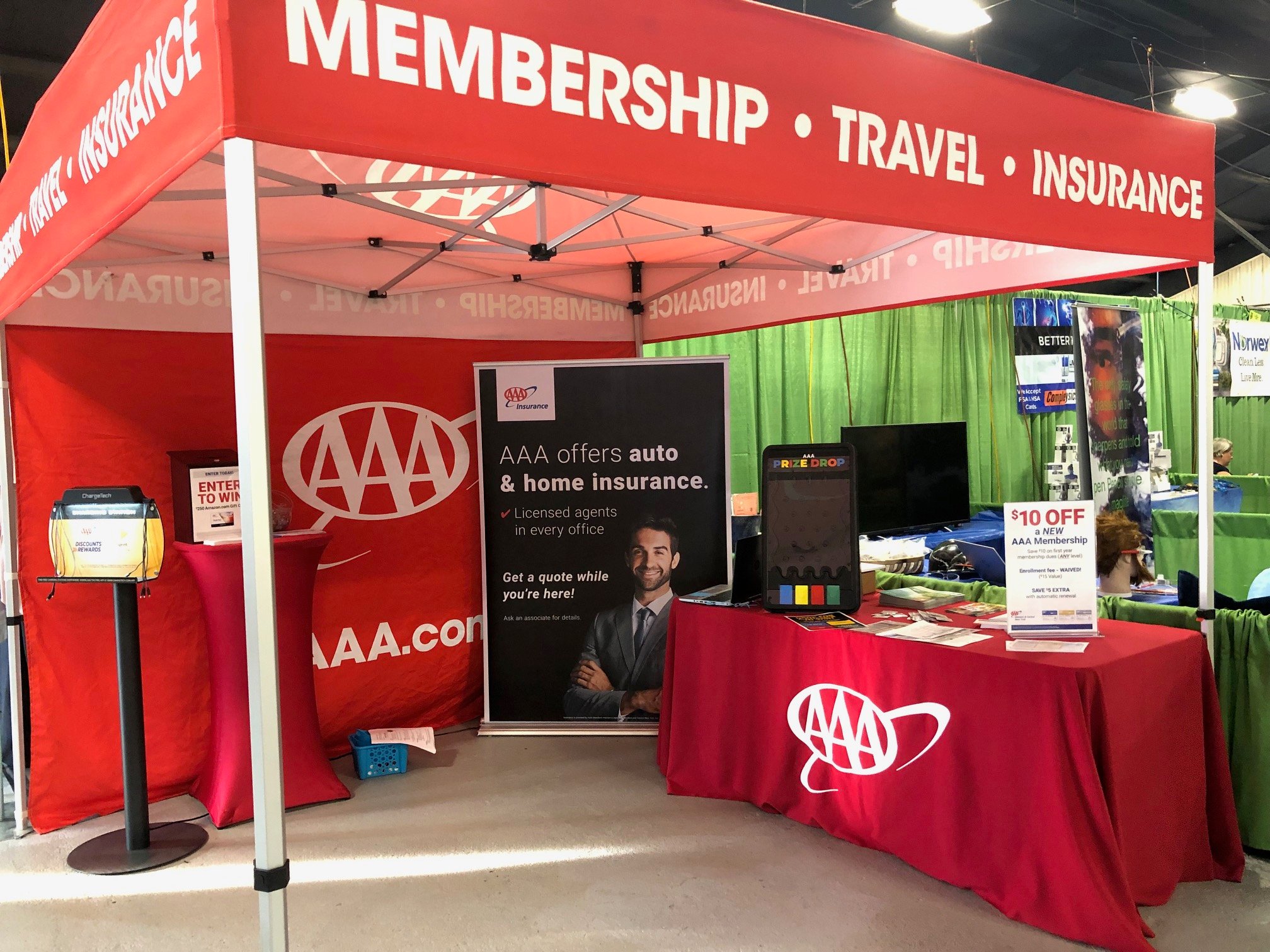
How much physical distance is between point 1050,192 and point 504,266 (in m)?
2.43

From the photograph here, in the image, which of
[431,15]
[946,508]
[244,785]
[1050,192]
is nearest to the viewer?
[431,15]

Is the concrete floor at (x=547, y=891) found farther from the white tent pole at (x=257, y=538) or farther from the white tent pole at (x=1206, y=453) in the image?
the white tent pole at (x=257, y=538)

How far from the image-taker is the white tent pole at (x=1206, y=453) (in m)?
2.54

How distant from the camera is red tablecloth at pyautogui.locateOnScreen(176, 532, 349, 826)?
123 inches

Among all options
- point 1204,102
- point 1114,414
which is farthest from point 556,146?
point 1114,414

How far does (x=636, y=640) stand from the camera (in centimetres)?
394

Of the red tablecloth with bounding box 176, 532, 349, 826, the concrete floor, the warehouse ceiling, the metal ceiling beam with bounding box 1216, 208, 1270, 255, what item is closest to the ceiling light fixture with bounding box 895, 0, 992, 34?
the warehouse ceiling

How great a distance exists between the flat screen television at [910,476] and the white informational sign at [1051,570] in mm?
2250

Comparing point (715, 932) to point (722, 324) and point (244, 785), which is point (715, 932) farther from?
point (722, 324)

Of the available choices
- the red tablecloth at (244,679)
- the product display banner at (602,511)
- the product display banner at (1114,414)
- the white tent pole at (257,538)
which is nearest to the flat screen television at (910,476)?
the product display banner at (602,511)

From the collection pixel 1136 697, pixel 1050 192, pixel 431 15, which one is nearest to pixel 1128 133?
pixel 1050 192

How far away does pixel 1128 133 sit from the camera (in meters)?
2.35

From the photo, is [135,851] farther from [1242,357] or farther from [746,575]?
[1242,357]

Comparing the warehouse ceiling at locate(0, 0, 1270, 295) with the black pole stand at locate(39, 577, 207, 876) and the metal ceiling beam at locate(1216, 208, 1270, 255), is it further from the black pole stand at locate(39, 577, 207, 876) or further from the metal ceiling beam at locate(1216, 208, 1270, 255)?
the black pole stand at locate(39, 577, 207, 876)
